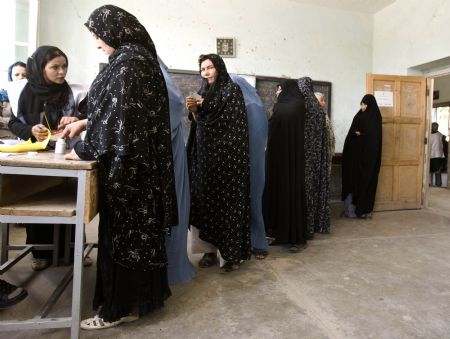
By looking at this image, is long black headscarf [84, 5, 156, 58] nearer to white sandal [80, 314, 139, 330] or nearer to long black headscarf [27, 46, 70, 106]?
long black headscarf [27, 46, 70, 106]

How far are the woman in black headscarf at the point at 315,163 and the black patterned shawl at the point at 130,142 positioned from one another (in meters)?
1.58

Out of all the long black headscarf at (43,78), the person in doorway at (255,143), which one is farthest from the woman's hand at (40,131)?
the person in doorway at (255,143)

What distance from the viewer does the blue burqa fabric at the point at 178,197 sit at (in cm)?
167

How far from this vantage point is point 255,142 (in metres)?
2.19

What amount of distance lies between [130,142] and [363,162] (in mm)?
3134

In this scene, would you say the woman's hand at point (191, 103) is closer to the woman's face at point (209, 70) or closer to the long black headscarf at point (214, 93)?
the long black headscarf at point (214, 93)

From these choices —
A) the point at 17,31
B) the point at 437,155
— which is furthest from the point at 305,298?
the point at 437,155

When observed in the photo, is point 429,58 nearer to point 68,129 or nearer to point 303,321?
point 303,321

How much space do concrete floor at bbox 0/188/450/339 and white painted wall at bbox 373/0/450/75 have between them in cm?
256

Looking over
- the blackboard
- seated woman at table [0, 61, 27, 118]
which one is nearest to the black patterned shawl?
seated woman at table [0, 61, 27, 118]

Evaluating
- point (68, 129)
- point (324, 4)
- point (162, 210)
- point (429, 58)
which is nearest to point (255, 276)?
point (162, 210)

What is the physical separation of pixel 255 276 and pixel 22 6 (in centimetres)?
381

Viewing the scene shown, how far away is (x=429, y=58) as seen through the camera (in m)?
4.01

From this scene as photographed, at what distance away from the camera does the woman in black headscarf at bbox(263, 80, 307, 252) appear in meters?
2.41
